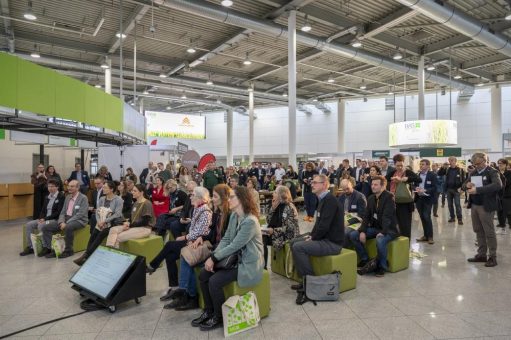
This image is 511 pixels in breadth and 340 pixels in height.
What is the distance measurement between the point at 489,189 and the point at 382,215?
1.57m

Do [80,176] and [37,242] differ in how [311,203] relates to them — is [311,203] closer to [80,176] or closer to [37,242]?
[80,176]

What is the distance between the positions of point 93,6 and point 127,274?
8.77 meters

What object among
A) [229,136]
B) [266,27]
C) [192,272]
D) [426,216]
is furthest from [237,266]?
[229,136]

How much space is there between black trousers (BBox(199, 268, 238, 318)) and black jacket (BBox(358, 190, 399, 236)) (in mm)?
2325

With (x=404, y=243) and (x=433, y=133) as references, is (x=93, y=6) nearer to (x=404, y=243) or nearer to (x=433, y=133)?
(x=404, y=243)

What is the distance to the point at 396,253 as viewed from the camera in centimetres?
463

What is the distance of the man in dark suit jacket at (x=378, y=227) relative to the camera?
14.8 feet

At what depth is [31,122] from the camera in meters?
5.79

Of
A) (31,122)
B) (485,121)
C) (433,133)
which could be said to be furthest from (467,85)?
(31,122)

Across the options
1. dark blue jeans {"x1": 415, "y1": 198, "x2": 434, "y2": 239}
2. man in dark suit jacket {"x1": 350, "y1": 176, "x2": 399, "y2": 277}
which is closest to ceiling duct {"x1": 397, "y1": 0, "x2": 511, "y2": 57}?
dark blue jeans {"x1": 415, "y1": 198, "x2": 434, "y2": 239}

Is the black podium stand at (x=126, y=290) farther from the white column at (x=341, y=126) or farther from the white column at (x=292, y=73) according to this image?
the white column at (x=341, y=126)

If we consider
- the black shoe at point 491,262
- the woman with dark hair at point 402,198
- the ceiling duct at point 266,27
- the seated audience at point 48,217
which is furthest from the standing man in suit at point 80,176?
the black shoe at point 491,262

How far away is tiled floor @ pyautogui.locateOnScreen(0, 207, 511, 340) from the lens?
2.99 meters

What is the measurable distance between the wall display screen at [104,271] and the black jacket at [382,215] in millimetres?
3022
